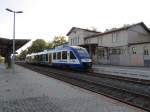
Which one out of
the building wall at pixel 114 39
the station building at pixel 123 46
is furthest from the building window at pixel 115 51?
the building wall at pixel 114 39

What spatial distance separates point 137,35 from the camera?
152ft

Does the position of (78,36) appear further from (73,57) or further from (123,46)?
(73,57)

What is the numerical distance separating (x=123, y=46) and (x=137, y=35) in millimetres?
4211

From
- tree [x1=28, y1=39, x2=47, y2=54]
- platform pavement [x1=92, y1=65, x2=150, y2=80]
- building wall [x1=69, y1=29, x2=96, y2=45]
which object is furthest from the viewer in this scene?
tree [x1=28, y1=39, x2=47, y2=54]

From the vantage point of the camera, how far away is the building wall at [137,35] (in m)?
44.7

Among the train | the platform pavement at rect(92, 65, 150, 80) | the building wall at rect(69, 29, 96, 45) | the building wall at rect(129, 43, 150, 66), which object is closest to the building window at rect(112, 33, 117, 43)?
the building wall at rect(129, 43, 150, 66)

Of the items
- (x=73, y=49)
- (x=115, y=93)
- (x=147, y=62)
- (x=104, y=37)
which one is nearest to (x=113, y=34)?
(x=104, y=37)

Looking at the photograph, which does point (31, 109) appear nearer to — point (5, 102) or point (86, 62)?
point (5, 102)

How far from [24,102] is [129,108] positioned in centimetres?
400

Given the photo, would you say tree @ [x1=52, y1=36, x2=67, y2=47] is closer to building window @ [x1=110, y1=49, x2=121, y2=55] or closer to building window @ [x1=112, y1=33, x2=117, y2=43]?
building window @ [x1=112, y1=33, x2=117, y2=43]

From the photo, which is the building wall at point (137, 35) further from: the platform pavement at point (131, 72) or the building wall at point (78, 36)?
the platform pavement at point (131, 72)

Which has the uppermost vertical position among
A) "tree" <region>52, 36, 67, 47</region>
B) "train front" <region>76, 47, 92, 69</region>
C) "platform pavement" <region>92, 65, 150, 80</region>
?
"tree" <region>52, 36, 67, 47</region>

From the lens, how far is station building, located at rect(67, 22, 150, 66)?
38956mm

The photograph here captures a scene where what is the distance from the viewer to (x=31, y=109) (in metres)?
8.22
